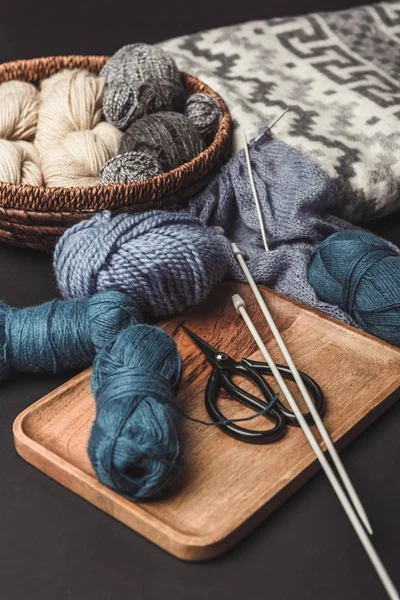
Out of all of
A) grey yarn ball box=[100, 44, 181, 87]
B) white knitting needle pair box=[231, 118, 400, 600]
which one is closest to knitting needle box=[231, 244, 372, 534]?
white knitting needle pair box=[231, 118, 400, 600]

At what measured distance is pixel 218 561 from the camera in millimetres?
744

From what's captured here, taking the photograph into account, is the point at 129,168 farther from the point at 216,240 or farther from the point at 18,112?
the point at 18,112

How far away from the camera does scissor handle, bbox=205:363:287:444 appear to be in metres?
0.82

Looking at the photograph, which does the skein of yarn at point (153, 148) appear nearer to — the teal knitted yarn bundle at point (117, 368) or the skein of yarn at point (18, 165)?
the skein of yarn at point (18, 165)

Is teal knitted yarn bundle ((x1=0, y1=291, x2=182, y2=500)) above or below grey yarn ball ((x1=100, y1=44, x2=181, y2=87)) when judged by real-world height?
below

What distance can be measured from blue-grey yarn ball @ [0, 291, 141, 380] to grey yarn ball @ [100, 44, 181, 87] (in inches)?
19.6

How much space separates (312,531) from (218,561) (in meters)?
0.10

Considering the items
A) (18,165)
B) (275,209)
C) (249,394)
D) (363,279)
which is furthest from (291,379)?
(18,165)

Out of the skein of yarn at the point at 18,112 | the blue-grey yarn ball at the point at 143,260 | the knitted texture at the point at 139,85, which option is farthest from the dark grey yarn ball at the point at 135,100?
the blue-grey yarn ball at the point at 143,260

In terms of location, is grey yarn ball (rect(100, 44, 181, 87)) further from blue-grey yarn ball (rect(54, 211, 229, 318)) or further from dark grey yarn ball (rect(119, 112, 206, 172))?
blue-grey yarn ball (rect(54, 211, 229, 318))

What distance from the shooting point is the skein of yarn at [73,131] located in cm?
116

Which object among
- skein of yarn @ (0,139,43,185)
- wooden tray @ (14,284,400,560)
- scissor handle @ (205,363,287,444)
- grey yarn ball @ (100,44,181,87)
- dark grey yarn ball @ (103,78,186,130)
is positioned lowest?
wooden tray @ (14,284,400,560)

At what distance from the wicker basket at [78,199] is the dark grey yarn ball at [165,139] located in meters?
0.03

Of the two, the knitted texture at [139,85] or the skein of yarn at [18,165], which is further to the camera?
the knitted texture at [139,85]
